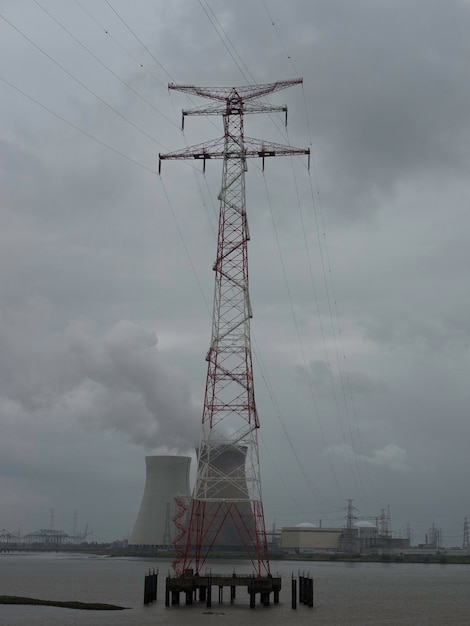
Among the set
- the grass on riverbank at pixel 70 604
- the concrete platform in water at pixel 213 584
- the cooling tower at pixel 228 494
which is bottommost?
the grass on riverbank at pixel 70 604

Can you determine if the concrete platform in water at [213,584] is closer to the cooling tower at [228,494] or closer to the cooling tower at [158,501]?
the cooling tower at [228,494]

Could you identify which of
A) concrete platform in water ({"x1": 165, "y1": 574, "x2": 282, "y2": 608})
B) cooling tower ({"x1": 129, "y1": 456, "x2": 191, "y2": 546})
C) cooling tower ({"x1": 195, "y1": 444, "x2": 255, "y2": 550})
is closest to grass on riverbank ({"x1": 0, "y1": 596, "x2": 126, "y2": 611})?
concrete platform in water ({"x1": 165, "y1": 574, "x2": 282, "y2": 608})

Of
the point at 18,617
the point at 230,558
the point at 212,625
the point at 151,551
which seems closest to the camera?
the point at 212,625

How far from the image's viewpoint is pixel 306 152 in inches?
2191

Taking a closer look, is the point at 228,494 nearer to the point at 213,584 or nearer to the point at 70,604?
the point at 70,604

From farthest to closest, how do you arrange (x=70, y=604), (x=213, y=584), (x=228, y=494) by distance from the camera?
(x=228, y=494) → (x=70, y=604) → (x=213, y=584)

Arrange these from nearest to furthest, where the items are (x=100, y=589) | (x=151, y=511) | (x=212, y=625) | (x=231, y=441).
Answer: (x=212, y=625), (x=231, y=441), (x=100, y=589), (x=151, y=511)

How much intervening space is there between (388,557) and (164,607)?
14636cm

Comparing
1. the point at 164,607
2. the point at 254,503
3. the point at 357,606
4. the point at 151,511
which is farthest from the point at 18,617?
the point at 151,511

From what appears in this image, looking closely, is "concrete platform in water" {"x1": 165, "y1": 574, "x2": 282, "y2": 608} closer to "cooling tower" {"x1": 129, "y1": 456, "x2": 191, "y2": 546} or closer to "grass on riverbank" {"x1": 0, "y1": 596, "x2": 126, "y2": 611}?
"grass on riverbank" {"x1": 0, "y1": 596, "x2": 126, "y2": 611}

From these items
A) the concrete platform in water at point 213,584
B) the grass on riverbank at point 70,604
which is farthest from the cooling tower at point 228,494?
the grass on riverbank at point 70,604

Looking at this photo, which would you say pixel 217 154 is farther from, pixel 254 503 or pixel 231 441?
pixel 254 503

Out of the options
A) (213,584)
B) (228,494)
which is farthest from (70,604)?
(228,494)

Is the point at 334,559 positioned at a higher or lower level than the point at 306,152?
lower
